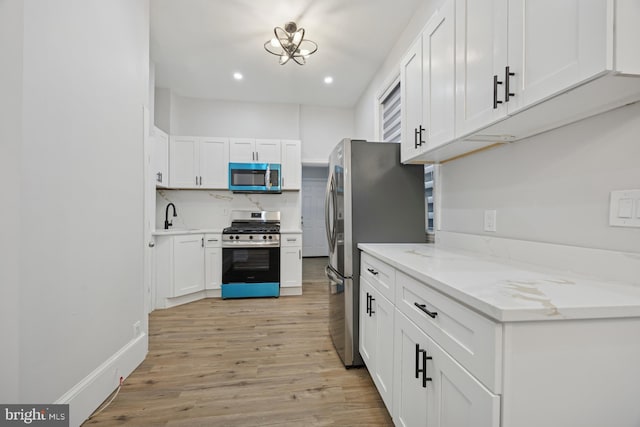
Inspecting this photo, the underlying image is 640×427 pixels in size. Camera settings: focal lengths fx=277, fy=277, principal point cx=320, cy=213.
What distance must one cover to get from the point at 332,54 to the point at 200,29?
1.40m

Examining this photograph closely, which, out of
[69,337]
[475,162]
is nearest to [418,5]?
[475,162]

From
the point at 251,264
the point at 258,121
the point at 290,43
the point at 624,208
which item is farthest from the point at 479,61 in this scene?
the point at 258,121

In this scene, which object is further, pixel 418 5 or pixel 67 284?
pixel 418 5

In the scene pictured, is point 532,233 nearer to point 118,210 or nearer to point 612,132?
point 612,132

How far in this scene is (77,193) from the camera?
1504 mm

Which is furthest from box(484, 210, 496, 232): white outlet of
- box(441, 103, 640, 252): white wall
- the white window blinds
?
the white window blinds

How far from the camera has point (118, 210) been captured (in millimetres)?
1857

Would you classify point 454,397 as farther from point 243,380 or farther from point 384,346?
point 243,380

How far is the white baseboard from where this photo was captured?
4.73ft

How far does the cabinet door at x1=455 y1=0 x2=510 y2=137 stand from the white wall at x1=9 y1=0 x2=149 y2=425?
1986 mm

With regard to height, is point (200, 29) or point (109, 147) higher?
point (200, 29)

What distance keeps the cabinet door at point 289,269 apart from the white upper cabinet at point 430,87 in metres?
2.35

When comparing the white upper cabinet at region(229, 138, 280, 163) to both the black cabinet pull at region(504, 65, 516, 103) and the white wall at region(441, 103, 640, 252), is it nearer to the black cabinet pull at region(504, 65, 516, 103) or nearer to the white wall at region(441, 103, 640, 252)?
the white wall at region(441, 103, 640, 252)

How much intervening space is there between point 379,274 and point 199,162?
11.0 feet
